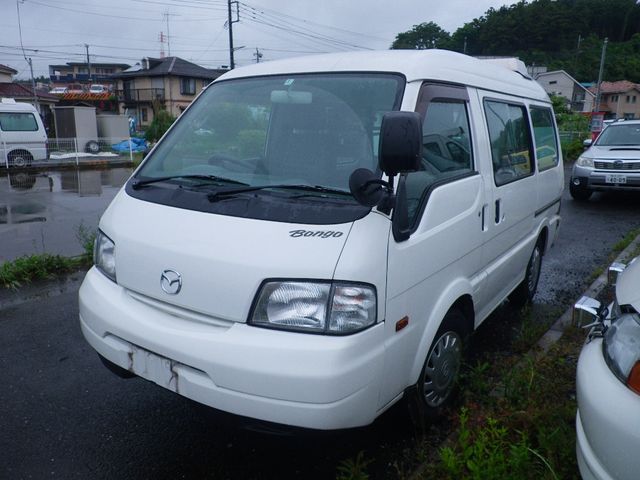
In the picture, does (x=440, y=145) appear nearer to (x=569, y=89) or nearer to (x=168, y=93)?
(x=168, y=93)

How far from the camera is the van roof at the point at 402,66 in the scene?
265cm

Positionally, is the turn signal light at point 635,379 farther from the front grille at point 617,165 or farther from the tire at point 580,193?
the tire at point 580,193

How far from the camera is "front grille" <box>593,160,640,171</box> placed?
372 inches

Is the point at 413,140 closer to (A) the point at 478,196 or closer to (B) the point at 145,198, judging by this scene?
(A) the point at 478,196

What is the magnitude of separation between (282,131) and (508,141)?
1854 millimetres

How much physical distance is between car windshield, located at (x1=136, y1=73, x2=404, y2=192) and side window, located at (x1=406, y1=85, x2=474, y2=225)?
0.24m

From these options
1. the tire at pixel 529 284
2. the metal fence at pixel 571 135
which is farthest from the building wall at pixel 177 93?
the tire at pixel 529 284

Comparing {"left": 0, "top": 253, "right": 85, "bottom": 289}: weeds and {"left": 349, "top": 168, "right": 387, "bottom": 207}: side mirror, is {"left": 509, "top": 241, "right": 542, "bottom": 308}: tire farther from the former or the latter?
{"left": 0, "top": 253, "right": 85, "bottom": 289}: weeds

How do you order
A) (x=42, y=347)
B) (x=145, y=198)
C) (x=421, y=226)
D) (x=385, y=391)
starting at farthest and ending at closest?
(x=42, y=347)
(x=145, y=198)
(x=421, y=226)
(x=385, y=391)

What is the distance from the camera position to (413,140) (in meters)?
2.07

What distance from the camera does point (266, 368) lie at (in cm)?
200

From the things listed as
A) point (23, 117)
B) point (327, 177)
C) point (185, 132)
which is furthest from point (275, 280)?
point (23, 117)

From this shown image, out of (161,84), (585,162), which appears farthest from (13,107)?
(161,84)

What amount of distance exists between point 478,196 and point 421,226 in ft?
2.57
